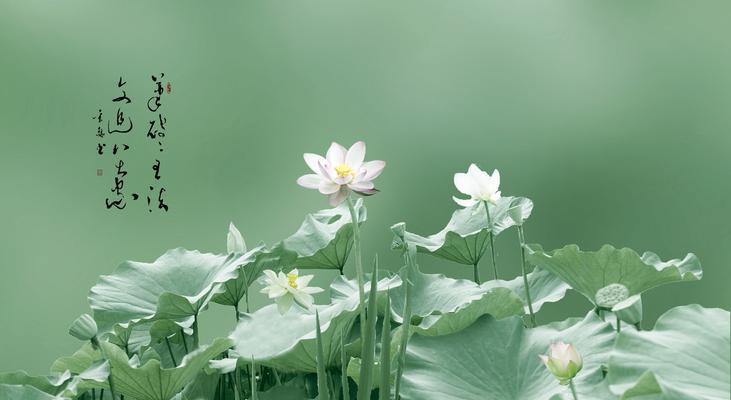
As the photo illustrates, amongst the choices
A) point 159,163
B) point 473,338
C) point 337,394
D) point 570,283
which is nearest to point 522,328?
point 473,338

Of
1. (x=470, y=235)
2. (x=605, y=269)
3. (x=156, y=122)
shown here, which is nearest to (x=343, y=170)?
(x=605, y=269)

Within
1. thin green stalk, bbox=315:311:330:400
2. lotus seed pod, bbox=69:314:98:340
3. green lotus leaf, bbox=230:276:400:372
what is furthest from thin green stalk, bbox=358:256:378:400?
lotus seed pod, bbox=69:314:98:340

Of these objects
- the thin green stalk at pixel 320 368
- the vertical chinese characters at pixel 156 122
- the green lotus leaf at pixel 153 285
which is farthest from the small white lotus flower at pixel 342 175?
the vertical chinese characters at pixel 156 122

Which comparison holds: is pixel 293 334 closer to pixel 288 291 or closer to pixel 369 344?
pixel 288 291

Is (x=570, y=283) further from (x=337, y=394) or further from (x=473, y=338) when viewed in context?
(x=337, y=394)

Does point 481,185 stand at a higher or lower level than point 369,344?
higher

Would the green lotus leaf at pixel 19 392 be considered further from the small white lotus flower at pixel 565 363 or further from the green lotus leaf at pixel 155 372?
the small white lotus flower at pixel 565 363

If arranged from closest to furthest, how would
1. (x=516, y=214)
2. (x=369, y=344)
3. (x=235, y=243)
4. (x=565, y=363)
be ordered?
(x=565, y=363), (x=369, y=344), (x=516, y=214), (x=235, y=243)
